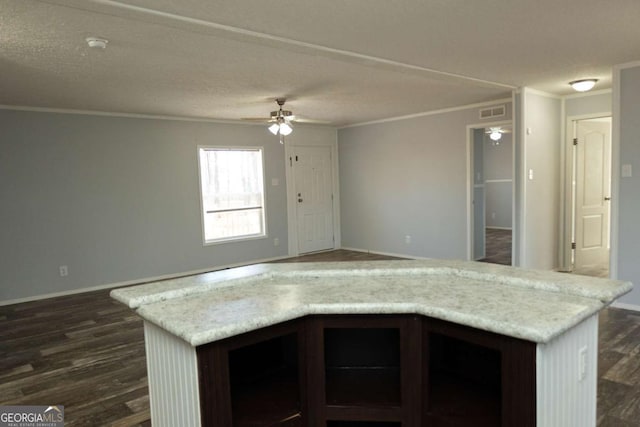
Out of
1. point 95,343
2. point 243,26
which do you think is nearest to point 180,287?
point 243,26

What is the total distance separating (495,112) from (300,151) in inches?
128

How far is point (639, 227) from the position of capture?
163 inches

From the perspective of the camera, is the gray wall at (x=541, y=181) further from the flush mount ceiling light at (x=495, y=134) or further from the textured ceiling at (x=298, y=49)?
the flush mount ceiling light at (x=495, y=134)

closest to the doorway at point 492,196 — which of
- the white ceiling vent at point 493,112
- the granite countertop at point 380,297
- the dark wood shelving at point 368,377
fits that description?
the white ceiling vent at point 493,112

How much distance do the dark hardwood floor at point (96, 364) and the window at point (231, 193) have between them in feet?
7.26

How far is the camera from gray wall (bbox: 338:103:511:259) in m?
6.43

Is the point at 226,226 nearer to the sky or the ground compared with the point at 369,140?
nearer to the ground

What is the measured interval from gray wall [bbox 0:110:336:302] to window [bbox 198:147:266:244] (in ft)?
0.56

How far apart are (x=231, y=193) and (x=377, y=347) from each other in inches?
214

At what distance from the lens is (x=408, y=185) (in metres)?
7.05

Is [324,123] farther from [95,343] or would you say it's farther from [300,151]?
[95,343]

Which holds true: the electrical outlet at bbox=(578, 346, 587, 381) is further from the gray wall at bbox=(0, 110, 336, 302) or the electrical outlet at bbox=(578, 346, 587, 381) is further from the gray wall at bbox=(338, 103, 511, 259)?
the gray wall at bbox=(0, 110, 336, 302)

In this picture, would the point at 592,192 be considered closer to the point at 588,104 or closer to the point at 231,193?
the point at 588,104

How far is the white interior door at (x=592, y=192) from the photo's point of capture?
5773 millimetres
